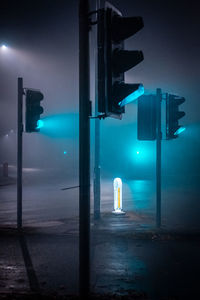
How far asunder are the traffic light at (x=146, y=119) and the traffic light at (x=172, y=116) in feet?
1.45

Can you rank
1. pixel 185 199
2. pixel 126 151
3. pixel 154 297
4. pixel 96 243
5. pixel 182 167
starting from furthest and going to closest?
pixel 126 151 < pixel 182 167 < pixel 185 199 < pixel 96 243 < pixel 154 297

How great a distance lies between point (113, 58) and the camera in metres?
4.16

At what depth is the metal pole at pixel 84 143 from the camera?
4246 millimetres

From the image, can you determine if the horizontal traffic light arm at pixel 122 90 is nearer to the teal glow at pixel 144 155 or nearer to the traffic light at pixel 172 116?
the traffic light at pixel 172 116

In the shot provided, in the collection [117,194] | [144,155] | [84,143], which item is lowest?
[117,194]

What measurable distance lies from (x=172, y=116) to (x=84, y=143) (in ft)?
16.2

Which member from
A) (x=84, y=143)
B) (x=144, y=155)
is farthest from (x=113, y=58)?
(x=144, y=155)

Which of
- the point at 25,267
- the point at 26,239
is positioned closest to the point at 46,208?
the point at 26,239

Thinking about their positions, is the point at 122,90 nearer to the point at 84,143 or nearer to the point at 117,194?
the point at 84,143

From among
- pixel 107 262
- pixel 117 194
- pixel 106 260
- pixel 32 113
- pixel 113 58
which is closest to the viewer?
pixel 113 58

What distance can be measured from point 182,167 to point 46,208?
100ft

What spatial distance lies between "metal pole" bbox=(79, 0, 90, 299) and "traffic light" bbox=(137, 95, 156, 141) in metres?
5.08

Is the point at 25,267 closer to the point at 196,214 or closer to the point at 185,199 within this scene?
the point at 196,214

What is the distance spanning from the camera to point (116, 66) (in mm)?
4180
